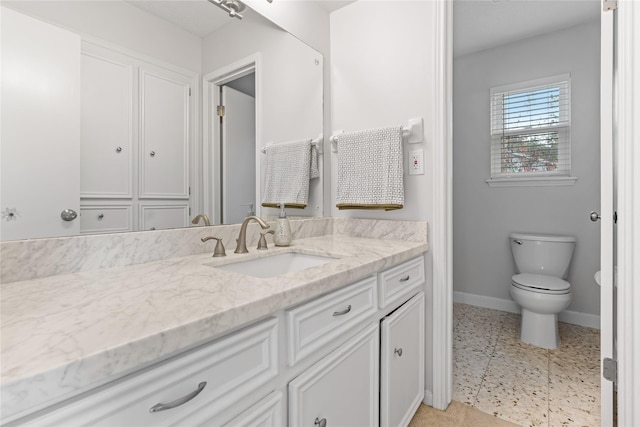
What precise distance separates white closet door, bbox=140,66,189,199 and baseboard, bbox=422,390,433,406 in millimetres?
1504

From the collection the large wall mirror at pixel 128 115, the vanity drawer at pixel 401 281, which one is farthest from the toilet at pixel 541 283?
the large wall mirror at pixel 128 115

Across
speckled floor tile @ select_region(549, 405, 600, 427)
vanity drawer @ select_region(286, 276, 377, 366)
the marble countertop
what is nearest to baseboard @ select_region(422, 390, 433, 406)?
speckled floor tile @ select_region(549, 405, 600, 427)

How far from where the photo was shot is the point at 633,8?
3.69ft

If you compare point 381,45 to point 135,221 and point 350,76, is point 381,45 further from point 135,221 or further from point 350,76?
point 135,221

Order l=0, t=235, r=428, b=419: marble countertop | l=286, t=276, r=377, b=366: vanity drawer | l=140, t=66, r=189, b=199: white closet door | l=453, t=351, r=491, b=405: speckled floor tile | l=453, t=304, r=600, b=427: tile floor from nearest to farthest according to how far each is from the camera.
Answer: l=0, t=235, r=428, b=419: marble countertop < l=286, t=276, r=377, b=366: vanity drawer < l=140, t=66, r=189, b=199: white closet door < l=453, t=304, r=600, b=427: tile floor < l=453, t=351, r=491, b=405: speckled floor tile

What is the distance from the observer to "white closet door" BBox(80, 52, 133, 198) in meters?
0.97

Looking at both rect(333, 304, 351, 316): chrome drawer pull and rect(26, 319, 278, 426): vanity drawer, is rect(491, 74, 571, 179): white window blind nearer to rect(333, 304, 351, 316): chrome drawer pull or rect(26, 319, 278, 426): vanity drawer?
rect(333, 304, 351, 316): chrome drawer pull

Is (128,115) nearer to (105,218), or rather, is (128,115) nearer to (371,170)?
(105,218)

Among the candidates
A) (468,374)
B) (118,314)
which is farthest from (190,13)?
(468,374)

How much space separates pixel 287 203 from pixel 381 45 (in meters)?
1.02

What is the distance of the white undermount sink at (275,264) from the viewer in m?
1.25

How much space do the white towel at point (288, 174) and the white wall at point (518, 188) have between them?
1862mm

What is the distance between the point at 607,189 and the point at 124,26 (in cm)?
188

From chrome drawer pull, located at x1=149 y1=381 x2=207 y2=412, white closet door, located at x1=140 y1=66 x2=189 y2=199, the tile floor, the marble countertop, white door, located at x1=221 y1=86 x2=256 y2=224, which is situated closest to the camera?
the marble countertop
